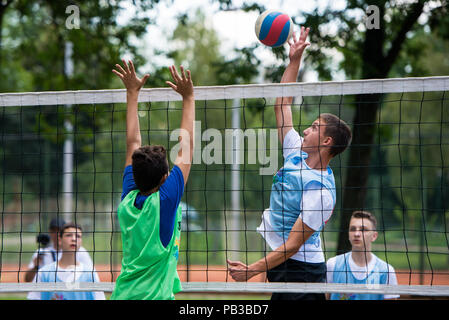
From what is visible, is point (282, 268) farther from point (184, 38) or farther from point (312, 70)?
point (184, 38)

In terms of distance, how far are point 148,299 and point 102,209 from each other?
12.5 metres

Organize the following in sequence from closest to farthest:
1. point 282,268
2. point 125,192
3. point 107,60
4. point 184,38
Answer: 1. point 125,192
2. point 282,268
3. point 107,60
4. point 184,38

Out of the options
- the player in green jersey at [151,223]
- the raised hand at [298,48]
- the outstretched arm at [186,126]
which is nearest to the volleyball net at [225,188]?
the raised hand at [298,48]

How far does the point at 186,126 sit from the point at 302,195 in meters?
1.21

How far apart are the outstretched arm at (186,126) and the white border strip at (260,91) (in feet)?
3.07

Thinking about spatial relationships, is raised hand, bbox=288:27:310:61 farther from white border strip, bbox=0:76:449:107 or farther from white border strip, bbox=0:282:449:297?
white border strip, bbox=0:282:449:297

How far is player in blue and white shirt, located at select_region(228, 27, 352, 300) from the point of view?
13.1 feet

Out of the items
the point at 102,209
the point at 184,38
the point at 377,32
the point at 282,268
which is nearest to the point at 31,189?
the point at 102,209

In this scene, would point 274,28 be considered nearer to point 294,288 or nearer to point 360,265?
point 294,288

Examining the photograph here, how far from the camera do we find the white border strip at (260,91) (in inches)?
168

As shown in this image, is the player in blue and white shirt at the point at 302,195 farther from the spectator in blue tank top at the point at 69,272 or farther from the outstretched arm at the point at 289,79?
the spectator in blue tank top at the point at 69,272

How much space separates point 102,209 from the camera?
49.9 feet
